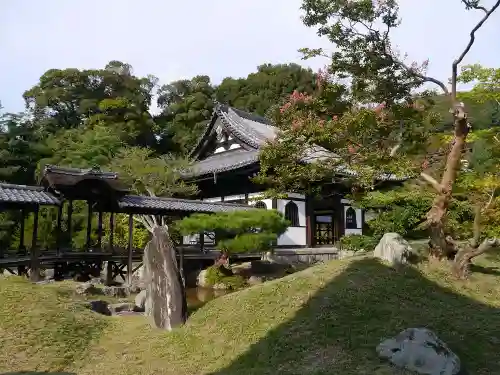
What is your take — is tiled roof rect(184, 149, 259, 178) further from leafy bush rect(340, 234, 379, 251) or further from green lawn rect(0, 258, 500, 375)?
green lawn rect(0, 258, 500, 375)

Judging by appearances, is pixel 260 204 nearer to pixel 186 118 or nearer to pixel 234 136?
pixel 234 136

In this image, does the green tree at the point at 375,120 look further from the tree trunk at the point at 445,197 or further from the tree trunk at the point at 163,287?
the tree trunk at the point at 163,287

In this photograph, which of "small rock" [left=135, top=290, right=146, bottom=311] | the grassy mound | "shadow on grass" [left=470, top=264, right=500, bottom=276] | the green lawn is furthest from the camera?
"small rock" [left=135, top=290, right=146, bottom=311]

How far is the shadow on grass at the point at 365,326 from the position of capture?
6.30 metres

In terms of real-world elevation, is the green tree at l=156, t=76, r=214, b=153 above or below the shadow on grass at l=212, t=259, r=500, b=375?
above

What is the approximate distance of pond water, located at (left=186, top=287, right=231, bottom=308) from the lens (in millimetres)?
15922

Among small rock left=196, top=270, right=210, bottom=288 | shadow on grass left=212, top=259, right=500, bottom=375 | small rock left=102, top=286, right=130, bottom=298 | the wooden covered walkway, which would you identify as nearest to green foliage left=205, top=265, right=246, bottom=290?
small rock left=196, top=270, right=210, bottom=288

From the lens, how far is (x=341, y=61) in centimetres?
1141

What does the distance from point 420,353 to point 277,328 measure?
2.21m

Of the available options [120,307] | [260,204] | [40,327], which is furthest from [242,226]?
[40,327]

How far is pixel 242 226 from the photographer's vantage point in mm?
16266

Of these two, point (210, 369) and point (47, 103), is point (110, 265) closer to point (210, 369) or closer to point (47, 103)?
point (210, 369)

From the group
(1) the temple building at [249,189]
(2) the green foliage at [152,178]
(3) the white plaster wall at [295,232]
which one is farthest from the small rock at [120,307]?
(2) the green foliage at [152,178]

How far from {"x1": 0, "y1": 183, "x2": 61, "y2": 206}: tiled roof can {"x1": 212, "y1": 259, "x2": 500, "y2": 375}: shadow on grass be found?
1078cm
